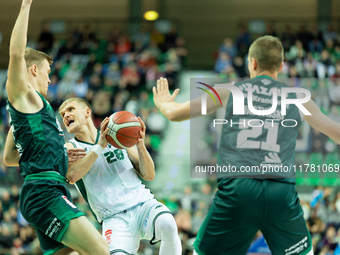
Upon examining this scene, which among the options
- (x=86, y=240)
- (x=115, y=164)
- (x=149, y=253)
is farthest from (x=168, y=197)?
(x=86, y=240)

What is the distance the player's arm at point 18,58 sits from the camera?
444cm

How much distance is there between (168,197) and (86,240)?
24.1 feet

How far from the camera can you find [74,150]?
211 inches

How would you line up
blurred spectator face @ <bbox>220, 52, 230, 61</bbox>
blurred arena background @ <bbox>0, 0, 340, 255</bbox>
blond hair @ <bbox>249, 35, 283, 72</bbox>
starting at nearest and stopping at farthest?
1. blond hair @ <bbox>249, 35, 283, 72</bbox>
2. blurred arena background @ <bbox>0, 0, 340, 255</bbox>
3. blurred spectator face @ <bbox>220, 52, 230, 61</bbox>

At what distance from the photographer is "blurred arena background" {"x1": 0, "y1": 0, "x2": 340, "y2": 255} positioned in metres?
11.8

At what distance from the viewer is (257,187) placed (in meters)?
4.04


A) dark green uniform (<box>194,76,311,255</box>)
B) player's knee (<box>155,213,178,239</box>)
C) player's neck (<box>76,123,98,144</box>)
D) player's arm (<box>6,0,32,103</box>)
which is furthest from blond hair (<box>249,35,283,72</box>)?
player's neck (<box>76,123,98,144</box>)

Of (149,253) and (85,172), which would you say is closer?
(85,172)

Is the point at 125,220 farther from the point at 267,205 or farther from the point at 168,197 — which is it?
the point at 168,197

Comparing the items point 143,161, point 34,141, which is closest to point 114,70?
point 143,161

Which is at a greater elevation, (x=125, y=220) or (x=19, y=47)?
(x=19, y=47)

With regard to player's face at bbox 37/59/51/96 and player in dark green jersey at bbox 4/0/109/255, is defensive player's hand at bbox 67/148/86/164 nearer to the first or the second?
player in dark green jersey at bbox 4/0/109/255

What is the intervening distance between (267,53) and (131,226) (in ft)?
8.07

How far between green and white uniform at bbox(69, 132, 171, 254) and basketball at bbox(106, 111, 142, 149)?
39 centimetres
